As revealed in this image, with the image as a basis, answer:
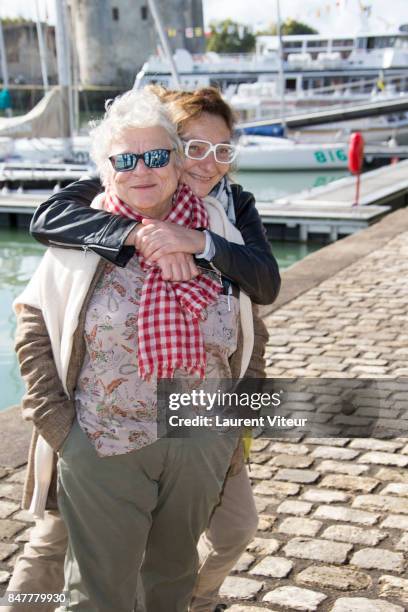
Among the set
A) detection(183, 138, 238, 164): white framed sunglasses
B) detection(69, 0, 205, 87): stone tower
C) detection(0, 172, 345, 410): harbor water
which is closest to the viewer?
detection(183, 138, 238, 164): white framed sunglasses

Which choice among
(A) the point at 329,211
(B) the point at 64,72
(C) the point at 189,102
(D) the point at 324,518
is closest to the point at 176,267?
(C) the point at 189,102

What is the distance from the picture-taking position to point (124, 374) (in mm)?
2273

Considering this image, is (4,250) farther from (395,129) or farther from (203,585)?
(395,129)

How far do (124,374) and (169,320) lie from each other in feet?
0.55

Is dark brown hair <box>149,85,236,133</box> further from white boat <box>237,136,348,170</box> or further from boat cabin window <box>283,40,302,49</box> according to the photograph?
boat cabin window <box>283,40,302,49</box>

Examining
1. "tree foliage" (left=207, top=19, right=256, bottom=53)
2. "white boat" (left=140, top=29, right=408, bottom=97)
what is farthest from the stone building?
"white boat" (left=140, top=29, right=408, bottom=97)

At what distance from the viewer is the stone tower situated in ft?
212

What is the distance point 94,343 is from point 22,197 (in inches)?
669

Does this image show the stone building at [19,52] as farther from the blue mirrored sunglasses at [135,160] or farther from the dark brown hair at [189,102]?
the blue mirrored sunglasses at [135,160]

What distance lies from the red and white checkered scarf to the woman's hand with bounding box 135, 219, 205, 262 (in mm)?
60

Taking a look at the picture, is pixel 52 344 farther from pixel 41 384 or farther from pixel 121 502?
pixel 121 502

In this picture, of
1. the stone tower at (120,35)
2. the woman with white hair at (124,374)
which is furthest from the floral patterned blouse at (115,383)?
the stone tower at (120,35)

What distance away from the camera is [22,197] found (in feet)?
61.7

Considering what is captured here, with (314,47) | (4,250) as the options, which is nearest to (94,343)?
(4,250)
